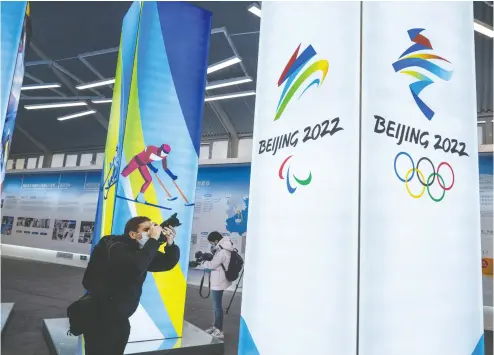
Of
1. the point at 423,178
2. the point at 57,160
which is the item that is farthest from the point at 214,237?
the point at 57,160

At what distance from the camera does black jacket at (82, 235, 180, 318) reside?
2.12 m

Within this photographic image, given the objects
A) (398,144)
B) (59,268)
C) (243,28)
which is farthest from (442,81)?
(59,268)

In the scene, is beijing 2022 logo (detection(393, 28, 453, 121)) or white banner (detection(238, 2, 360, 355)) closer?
white banner (detection(238, 2, 360, 355))

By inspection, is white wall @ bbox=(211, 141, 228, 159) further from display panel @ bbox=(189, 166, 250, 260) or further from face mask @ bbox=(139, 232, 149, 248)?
face mask @ bbox=(139, 232, 149, 248)

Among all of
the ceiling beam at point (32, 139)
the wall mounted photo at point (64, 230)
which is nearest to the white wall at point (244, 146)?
the wall mounted photo at point (64, 230)

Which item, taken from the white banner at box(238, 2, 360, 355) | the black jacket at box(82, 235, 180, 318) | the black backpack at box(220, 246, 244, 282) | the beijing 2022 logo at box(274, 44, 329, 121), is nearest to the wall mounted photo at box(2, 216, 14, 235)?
the black backpack at box(220, 246, 244, 282)

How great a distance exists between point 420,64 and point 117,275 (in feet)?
6.27

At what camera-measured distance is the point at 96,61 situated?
426 inches

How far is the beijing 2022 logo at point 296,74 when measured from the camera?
1403 millimetres

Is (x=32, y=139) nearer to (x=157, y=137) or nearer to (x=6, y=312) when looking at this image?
(x=6, y=312)

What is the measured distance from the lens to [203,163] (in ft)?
25.2

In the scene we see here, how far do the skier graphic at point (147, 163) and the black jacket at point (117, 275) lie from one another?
1.07 meters

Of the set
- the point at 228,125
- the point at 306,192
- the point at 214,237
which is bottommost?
the point at 214,237

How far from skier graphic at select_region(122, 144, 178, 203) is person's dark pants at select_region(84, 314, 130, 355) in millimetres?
1278
